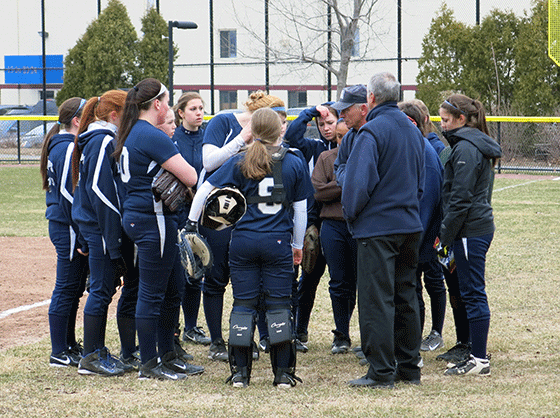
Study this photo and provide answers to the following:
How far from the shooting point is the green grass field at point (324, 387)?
4.39m

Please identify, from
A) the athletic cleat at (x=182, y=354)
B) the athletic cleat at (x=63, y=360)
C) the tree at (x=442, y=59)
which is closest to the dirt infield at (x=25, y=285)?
the athletic cleat at (x=63, y=360)

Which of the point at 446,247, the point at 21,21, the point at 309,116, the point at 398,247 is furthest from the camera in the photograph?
the point at 21,21

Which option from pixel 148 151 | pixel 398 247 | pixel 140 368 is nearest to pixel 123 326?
pixel 140 368

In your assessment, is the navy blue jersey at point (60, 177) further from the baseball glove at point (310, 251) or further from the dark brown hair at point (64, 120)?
the baseball glove at point (310, 251)

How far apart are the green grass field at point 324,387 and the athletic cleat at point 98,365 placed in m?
0.07

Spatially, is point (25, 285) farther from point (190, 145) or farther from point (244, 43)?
point (244, 43)

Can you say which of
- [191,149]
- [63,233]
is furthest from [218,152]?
[63,233]

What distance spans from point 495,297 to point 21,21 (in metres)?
37.9

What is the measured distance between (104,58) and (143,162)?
2540 centimetres

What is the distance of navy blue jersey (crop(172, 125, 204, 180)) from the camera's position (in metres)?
6.23

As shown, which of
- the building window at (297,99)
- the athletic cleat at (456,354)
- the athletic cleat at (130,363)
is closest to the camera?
the athletic cleat at (130,363)

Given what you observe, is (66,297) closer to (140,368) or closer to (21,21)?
(140,368)

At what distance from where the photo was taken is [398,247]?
481 centimetres

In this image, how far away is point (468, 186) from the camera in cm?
506
